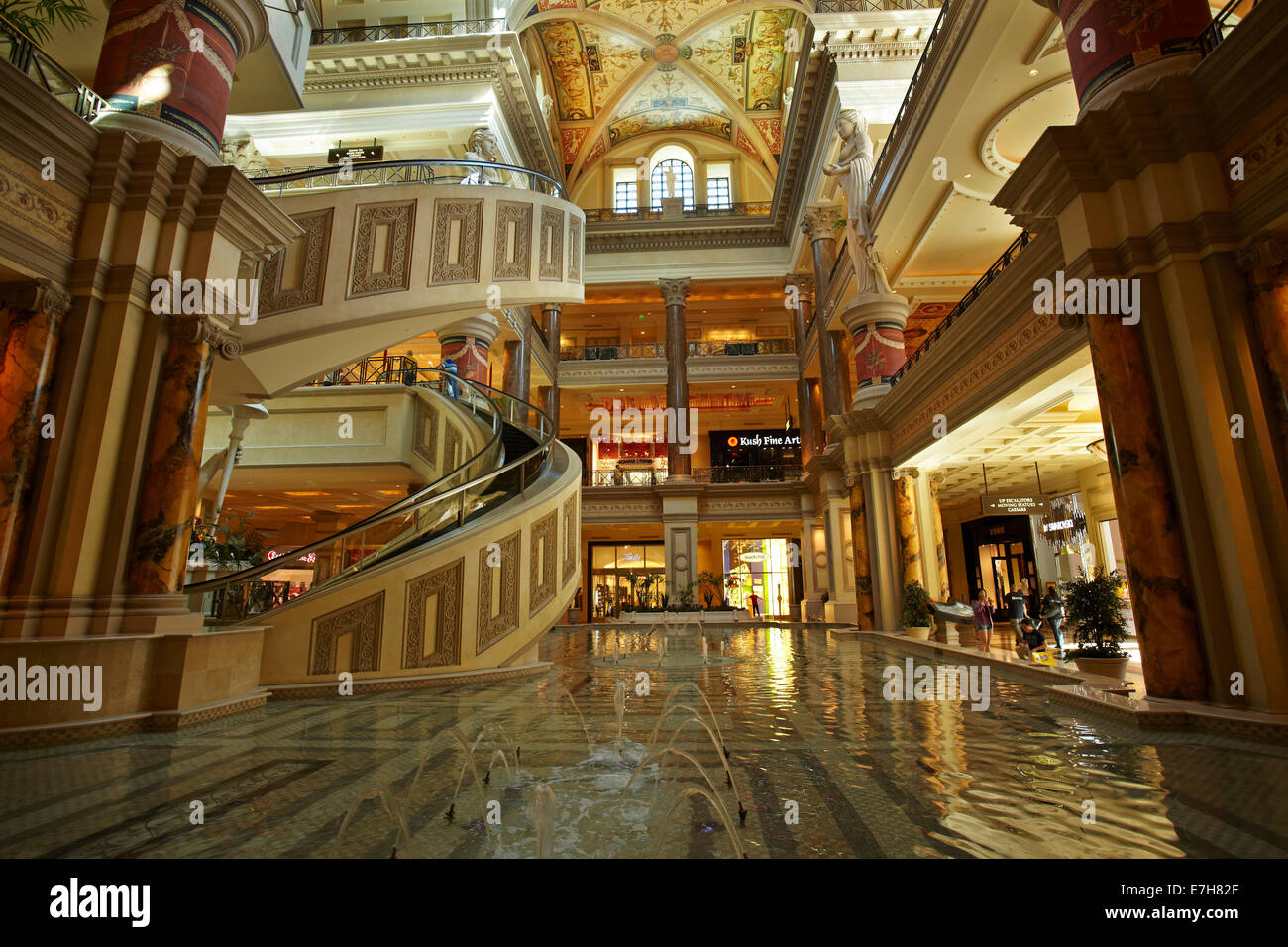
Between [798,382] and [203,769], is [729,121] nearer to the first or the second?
[798,382]

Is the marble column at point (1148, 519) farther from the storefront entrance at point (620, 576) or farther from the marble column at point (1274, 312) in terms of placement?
the storefront entrance at point (620, 576)

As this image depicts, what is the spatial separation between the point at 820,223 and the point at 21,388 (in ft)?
57.9

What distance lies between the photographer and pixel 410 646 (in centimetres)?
565

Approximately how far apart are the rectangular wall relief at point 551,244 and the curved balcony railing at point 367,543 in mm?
2924

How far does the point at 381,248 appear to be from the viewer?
7.75 m

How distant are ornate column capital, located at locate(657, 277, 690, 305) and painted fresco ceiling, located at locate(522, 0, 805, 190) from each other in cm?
590

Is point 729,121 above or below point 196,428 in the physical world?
above

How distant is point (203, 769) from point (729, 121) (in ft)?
85.1

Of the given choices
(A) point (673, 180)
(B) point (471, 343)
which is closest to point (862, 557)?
(B) point (471, 343)

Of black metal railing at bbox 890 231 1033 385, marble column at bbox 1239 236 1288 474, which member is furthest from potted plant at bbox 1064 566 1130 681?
black metal railing at bbox 890 231 1033 385
